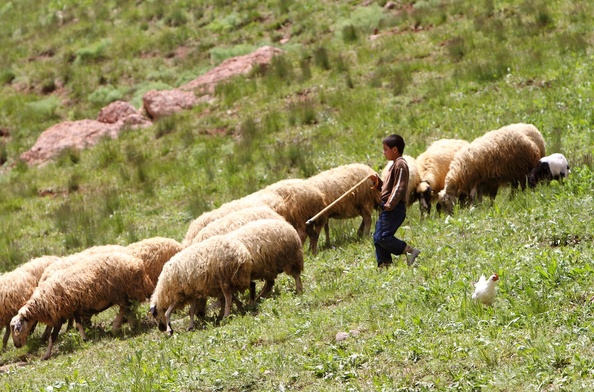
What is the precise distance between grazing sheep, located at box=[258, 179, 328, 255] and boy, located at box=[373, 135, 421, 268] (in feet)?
9.08

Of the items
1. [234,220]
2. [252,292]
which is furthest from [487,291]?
[234,220]

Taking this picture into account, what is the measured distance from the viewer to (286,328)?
27.1 feet

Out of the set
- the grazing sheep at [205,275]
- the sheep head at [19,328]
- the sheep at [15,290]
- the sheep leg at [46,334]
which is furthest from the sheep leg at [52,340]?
the grazing sheep at [205,275]

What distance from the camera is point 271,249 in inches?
399

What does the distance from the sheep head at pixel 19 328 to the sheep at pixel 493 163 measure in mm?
6420

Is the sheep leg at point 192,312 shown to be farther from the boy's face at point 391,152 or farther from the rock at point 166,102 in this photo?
the rock at point 166,102

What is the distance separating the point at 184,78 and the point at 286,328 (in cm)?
1830

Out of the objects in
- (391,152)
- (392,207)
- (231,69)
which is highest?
(391,152)

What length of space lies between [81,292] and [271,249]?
103 inches

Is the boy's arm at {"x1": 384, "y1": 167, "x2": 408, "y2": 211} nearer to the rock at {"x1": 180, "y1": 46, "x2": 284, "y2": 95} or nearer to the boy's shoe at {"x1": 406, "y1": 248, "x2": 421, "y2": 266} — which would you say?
the boy's shoe at {"x1": 406, "y1": 248, "x2": 421, "y2": 266}

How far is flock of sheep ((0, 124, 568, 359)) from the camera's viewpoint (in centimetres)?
1001

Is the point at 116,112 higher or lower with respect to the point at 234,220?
lower

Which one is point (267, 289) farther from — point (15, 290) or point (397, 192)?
point (15, 290)

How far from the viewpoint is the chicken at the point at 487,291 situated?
7.14 meters
